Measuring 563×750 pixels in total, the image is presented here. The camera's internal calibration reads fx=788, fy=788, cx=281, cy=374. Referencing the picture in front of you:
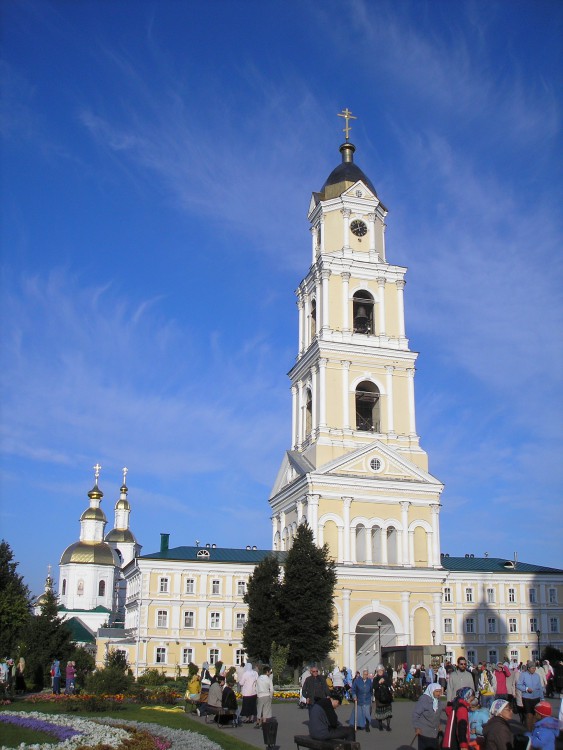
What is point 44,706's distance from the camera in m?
22.1

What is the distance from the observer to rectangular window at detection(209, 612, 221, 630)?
46.9 meters

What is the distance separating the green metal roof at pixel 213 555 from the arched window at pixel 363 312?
1468 centimetres

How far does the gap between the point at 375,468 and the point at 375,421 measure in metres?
4.09

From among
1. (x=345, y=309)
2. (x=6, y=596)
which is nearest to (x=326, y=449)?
(x=345, y=309)

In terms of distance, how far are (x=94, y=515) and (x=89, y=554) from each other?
426 centimetres

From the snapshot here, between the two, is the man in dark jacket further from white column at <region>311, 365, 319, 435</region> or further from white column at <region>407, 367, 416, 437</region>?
white column at <region>407, 367, 416, 437</region>

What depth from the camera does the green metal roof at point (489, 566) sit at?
54.1 meters

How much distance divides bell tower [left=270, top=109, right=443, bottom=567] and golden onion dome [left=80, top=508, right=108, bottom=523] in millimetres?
37489

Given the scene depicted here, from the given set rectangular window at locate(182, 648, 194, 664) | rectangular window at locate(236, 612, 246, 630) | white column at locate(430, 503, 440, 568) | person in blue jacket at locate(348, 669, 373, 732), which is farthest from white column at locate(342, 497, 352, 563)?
person in blue jacket at locate(348, 669, 373, 732)

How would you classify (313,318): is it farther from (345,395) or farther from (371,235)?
(345,395)

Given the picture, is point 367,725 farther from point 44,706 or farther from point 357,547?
Result: point 357,547

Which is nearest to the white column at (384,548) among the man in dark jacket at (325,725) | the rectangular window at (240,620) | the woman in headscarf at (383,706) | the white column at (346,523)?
the white column at (346,523)

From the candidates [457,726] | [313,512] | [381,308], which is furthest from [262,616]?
[457,726]

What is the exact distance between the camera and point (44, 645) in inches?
1385
